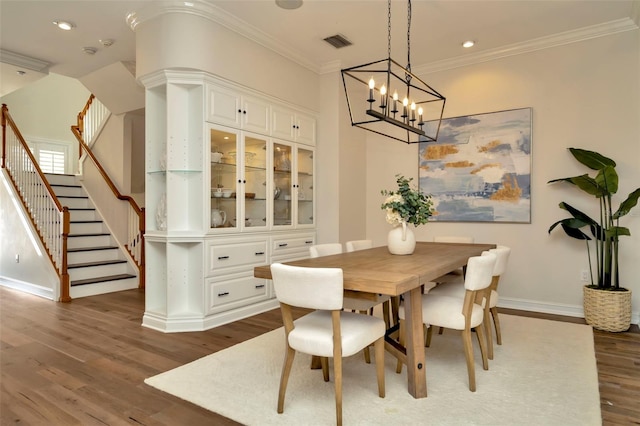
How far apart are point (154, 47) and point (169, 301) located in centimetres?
243

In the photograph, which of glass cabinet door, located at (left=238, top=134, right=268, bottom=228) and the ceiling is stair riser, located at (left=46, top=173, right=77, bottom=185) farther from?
glass cabinet door, located at (left=238, top=134, right=268, bottom=228)

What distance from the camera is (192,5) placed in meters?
3.58

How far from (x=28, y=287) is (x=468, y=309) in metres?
5.83

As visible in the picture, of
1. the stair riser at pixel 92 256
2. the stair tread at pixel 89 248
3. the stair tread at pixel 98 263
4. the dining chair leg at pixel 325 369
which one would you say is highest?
the stair tread at pixel 89 248

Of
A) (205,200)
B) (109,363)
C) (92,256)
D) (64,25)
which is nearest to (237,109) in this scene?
(205,200)

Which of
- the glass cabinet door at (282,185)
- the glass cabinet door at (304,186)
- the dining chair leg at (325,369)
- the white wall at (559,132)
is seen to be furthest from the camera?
the glass cabinet door at (304,186)

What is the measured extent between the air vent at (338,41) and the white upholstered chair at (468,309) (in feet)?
9.80

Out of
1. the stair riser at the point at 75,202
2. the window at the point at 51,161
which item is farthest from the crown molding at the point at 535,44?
the window at the point at 51,161

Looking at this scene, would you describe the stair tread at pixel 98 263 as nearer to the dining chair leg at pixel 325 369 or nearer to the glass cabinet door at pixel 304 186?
the glass cabinet door at pixel 304 186

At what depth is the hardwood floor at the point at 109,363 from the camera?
7.03 feet

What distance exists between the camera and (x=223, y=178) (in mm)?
3990

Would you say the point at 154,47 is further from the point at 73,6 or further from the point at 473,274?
the point at 473,274

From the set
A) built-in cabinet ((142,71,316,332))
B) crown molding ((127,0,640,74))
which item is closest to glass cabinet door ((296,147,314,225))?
built-in cabinet ((142,71,316,332))

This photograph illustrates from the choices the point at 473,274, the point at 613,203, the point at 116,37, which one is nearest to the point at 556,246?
the point at 613,203
